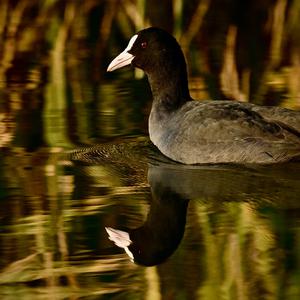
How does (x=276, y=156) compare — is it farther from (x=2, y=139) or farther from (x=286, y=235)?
(x=2, y=139)

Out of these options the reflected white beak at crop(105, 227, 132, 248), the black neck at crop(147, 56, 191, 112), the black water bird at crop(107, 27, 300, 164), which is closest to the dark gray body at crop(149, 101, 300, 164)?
Answer: the black water bird at crop(107, 27, 300, 164)

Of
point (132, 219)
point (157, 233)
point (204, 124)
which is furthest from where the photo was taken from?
point (204, 124)

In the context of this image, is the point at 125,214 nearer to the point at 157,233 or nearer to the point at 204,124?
the point at 157,233

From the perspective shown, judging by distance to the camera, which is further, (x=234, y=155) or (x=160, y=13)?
(x=160, y=13)

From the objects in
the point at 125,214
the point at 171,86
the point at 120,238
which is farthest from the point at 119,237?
the point at 171,86

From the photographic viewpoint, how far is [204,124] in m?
7.01

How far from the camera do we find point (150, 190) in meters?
6.50

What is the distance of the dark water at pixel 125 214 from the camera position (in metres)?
4.96

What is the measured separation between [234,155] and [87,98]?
2.12m

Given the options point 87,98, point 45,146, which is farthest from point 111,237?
point 87,98

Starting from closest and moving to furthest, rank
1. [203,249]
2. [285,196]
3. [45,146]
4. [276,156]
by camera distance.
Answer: [203,249], [285,196], [276,156], [45,146]

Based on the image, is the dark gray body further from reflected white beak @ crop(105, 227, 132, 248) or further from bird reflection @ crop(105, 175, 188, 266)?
reflected white beak @ crop(105, 227, 132, 248)

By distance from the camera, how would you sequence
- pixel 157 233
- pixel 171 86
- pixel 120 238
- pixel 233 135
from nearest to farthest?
1. pixel 120 238
2. pixel 157 233
3. pixel 233 135
4. pixel 171 86

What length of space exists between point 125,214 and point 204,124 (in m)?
1.22
